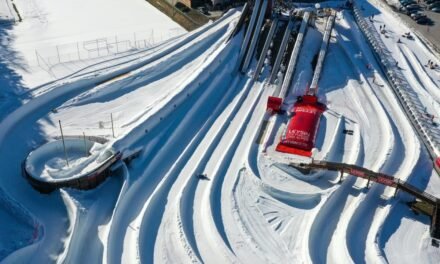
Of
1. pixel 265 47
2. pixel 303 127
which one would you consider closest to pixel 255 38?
pixel 265 47

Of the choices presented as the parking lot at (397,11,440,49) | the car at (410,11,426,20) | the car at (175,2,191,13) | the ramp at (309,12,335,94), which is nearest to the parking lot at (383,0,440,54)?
the parking lot at (397,11,440,49)

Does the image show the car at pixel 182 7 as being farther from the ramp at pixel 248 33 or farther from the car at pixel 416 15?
the car at pixel 416 15

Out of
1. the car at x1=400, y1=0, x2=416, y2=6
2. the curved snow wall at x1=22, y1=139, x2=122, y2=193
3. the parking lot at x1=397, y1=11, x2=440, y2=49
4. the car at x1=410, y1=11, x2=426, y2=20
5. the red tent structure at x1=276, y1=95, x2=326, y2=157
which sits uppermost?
the car at x1=400, y1=0, x2=416, y2=6

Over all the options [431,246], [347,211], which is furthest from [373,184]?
[431,246]

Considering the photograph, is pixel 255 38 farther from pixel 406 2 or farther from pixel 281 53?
pixel 406 2

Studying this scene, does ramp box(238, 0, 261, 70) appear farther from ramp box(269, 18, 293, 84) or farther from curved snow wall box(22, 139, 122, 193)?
curved snow wall box(22, 139, 122, 193)

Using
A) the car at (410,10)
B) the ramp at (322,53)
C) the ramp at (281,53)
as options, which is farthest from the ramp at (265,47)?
the car at (410,10)
